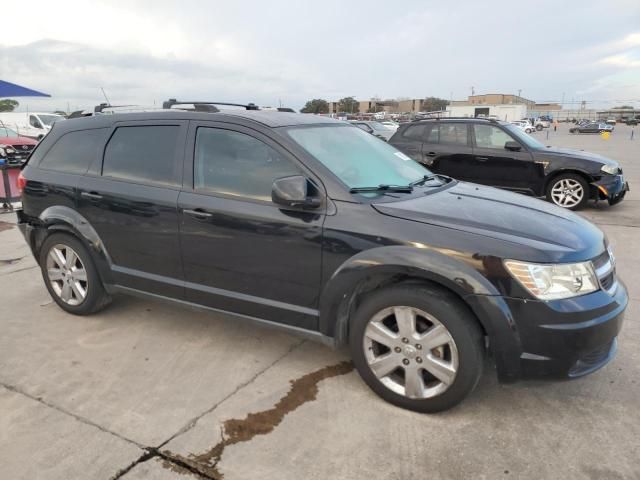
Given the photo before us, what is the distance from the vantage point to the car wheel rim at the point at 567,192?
8539mm

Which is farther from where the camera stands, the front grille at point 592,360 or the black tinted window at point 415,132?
the black tinted window at point 415,132

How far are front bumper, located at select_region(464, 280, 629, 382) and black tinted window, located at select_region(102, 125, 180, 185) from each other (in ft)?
7.71

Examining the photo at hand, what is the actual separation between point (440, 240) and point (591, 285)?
32.8 inches

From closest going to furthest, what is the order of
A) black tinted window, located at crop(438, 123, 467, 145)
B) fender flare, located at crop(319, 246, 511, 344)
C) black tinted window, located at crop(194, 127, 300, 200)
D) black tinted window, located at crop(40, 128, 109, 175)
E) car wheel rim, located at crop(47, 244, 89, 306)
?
fender flare, located at crop(319, 246, 511, 344), black tinted window, located at crop(194, 127, 300, 200), black tinted window, located at crop(40, 128, 109, 175), car wheel rim, located at crop(47, 244, 89, 306), black tinted window, located at crop(438, 123, 467, 145)

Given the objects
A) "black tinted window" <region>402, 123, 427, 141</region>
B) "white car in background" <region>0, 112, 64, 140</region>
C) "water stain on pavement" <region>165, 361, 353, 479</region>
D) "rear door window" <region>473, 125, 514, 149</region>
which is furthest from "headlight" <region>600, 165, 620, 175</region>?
"white car in background" <region>0, 112, 64, 140</region>

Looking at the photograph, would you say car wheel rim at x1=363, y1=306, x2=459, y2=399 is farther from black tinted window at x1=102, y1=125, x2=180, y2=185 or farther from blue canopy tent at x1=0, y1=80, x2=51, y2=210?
blue canopy tent at x1=0, y1=80, x2=51, y2=210

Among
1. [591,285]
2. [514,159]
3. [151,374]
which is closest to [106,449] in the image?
[151,374]

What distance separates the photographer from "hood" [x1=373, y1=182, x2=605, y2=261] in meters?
2.66

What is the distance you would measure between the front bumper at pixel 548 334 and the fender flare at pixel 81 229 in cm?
287

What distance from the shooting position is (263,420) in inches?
112

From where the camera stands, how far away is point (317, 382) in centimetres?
324

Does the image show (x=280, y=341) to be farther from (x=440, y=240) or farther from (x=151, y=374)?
(x=440, y=240)

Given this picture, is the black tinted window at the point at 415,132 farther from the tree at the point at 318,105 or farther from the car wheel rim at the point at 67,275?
the tree at the point at 318,105

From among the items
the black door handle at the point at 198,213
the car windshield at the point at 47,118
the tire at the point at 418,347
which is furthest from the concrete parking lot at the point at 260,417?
the car windshield at the point at 47,118
